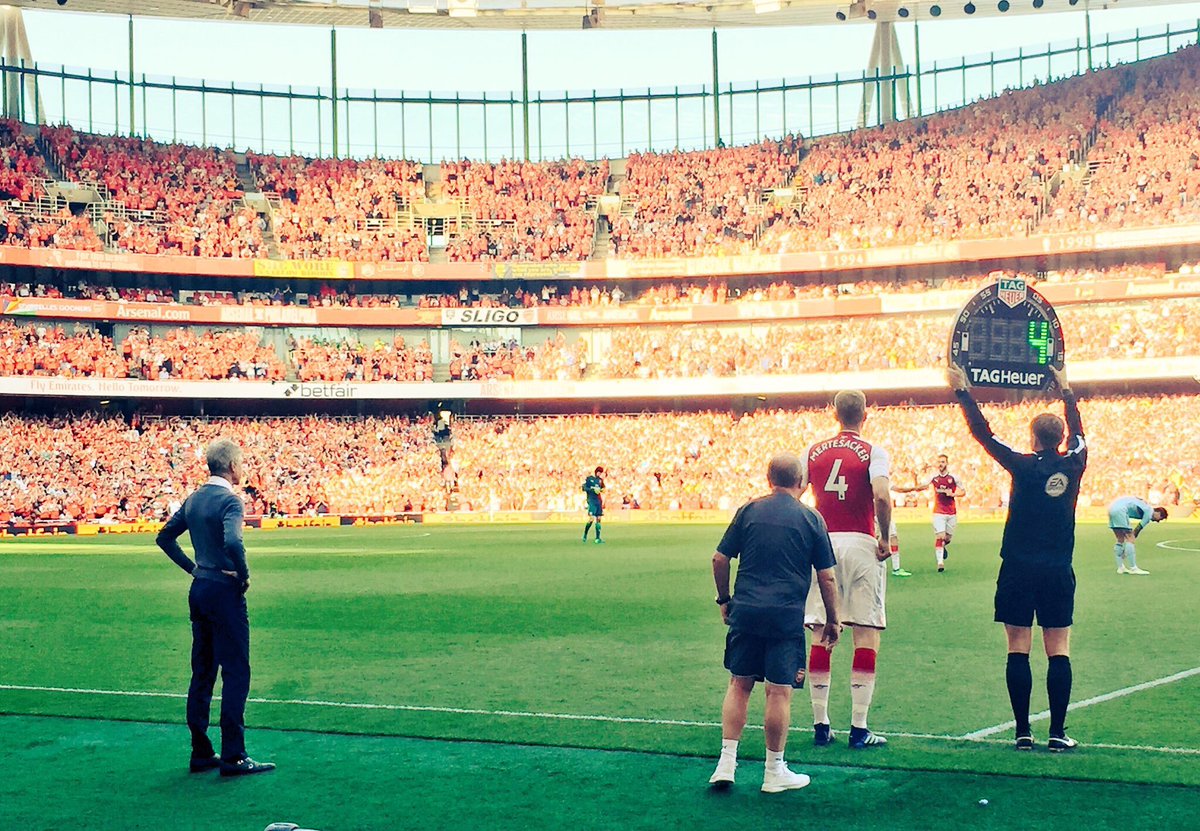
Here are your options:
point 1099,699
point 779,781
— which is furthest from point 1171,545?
→ point 779,781

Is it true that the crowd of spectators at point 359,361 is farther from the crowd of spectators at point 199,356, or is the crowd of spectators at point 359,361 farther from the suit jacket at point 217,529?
the suit jacket at point 217,529

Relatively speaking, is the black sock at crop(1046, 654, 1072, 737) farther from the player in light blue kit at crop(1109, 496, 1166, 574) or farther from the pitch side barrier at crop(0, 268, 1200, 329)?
the pitch side barrier at crop(0, 268, 1200, 329)

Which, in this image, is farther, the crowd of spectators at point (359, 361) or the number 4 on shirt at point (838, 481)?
the crowd of spectators at point (359, 361)

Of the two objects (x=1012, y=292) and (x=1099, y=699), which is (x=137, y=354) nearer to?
(x=1012, y=292)

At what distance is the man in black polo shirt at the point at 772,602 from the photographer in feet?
27.7

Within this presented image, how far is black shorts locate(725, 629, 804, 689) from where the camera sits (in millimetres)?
8398

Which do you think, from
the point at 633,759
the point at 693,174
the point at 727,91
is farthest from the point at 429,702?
the point at 727,91

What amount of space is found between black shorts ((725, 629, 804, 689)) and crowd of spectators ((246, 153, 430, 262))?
2271 inches

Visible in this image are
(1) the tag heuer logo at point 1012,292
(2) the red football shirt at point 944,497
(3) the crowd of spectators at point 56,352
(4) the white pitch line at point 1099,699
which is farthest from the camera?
(3) the crowd of spectators at point 56,352

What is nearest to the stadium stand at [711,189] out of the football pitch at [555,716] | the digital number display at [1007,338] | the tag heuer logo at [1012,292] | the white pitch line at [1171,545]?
the white pitch line at [1171,545]

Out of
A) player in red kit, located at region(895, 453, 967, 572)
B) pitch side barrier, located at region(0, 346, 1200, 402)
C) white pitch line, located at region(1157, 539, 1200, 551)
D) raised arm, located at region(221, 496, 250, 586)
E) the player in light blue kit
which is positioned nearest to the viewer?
raised arm, located at region(221, 496, 250, 586)

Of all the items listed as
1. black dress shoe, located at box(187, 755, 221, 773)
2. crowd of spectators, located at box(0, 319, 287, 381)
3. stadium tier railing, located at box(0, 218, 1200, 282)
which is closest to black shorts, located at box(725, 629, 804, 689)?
black dress shoe, located at box(187, 755, 221, 773)

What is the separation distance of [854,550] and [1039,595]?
1.31 meters

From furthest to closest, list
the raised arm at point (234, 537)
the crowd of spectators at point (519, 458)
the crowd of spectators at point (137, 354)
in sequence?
the crowd of spectators at point (137, 354)
the crowd of spectators at point (519, 458)
the raised arm at point (234, 537)
